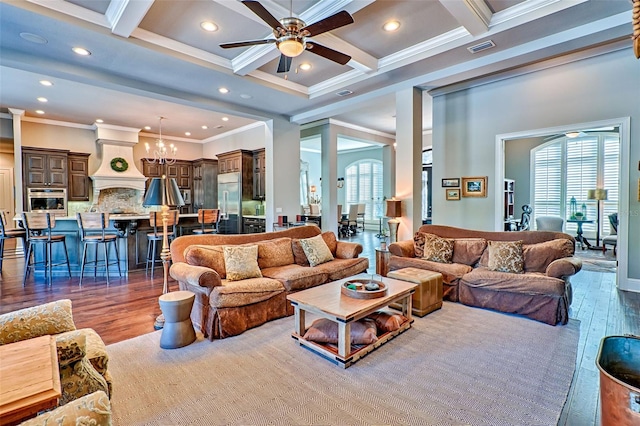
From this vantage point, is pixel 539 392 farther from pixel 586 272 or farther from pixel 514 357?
pixel 586 272

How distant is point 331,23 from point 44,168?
26.7 feet

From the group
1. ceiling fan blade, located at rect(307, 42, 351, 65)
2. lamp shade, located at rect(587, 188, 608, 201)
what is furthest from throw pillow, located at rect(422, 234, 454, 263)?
lamp shade, located at rect(587, 188, 608, 201)

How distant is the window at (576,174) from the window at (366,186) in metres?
5.19

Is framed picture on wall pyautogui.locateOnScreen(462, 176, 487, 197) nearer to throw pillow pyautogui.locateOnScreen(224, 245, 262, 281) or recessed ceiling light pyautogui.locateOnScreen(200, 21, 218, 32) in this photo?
throw pillow pyautogui.locateOnScreen(224, 245, 262, 281)

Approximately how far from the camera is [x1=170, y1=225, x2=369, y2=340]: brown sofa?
3059mm

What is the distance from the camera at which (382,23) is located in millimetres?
3854

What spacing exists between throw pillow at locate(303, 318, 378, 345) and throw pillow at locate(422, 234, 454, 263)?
1.96 meters

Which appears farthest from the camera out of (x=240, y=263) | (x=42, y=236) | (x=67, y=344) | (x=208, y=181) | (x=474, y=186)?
(x=208, y=181)

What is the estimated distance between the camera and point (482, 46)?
415 centimetres

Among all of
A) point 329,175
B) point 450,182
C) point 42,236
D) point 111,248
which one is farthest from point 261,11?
point 329,175

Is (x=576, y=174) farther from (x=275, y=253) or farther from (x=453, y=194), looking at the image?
(x=275, y=253)

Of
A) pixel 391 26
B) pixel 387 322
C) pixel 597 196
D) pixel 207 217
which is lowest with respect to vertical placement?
pixel 387 322

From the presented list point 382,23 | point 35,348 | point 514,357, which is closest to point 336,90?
point 382,23

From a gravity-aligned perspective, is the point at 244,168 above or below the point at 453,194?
above
